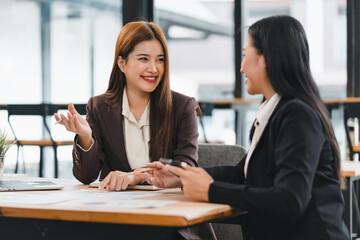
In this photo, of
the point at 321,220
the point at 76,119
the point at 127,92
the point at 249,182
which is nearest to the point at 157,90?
the point at 127,92

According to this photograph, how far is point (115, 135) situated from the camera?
2133 mm

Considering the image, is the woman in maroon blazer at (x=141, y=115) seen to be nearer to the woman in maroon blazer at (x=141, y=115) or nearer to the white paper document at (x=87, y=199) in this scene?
the woman in maroon blazer at (x=141, y=115)

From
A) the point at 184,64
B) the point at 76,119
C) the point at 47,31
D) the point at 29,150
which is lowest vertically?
the point at 29,150

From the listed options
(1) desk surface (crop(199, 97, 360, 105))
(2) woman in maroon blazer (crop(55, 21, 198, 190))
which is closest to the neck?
(2) woman in maroon blazer (crop(55, 21, 198, 190))

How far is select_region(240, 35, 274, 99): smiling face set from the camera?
1.55 meters

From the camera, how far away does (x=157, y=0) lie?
23.0 ft

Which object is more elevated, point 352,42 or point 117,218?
point 352,42

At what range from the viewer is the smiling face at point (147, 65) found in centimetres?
216

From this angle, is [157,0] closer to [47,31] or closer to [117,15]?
[117,15]

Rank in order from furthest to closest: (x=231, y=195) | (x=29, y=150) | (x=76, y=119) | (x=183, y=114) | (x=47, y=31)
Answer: (x=47, y=31)
(x=29, y=150)
(x=183, y=114)
(x=76, y=119)
(x=231, y=195)

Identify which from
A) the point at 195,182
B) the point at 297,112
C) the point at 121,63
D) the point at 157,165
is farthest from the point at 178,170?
the point at 121,63

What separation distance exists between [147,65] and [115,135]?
0.30 metres

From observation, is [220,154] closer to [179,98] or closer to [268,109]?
[179,98]

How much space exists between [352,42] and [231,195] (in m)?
5.08
